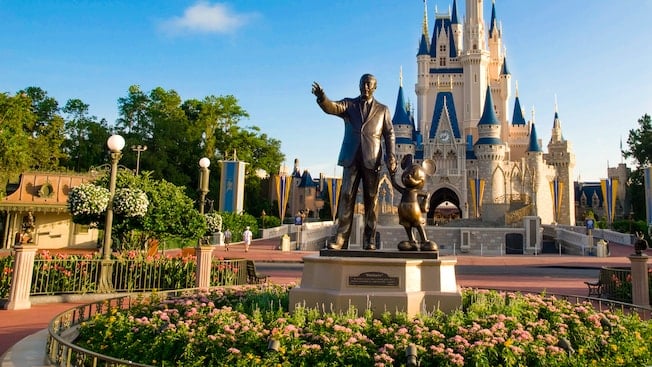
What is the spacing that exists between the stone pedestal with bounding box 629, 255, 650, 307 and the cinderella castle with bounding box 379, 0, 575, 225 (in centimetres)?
3553

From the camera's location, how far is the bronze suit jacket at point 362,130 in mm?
7273

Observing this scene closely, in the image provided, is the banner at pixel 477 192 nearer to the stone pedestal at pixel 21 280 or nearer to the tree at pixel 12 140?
the tree at pixel 12 140

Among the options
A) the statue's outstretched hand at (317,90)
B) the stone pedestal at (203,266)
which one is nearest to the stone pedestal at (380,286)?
the statue's outstretched hand at (317,90)

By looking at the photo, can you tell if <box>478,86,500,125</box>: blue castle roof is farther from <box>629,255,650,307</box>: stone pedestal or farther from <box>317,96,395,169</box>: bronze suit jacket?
<box>317,96,395,169</box>: bronze suit jacket

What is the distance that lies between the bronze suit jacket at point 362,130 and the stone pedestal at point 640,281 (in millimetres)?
6307

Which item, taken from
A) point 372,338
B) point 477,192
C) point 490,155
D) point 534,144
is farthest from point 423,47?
point 372,338

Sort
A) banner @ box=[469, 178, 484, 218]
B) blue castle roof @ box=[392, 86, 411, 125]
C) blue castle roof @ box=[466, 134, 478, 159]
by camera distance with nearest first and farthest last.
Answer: banner @ box=[469, 178, 484, 218] → blue castle roof @ box=[466, 134, 478, 159] → blue castle roof @ box=[392, 86, 411, 125]

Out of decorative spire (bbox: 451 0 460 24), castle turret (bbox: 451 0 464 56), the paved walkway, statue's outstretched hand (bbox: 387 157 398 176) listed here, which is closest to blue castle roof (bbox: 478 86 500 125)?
castle turret (bbox: 451 0 464 56)

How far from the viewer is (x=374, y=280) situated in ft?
20.7

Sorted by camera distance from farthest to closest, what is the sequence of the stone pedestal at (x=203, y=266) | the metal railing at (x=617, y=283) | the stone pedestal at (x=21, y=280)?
the metal railing at (x=617, y=283) < the stone pedestal at (x=203, y=266) < the stone pedestal at (x=21, y=280)

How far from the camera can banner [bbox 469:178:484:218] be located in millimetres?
52844

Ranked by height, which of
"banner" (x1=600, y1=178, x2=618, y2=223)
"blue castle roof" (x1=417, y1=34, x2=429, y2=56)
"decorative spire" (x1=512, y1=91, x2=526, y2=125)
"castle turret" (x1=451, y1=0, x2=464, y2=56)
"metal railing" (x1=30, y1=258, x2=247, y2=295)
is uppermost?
"castle turret" (x1=451, y1=0, x2=464, y2=56)

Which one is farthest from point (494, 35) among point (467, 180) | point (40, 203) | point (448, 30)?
point (40, 203)

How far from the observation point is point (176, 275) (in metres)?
11.3
